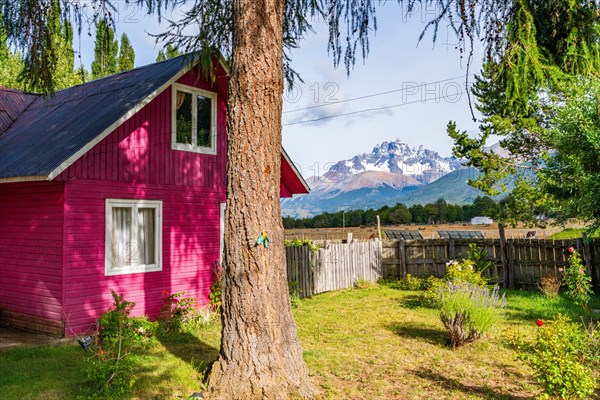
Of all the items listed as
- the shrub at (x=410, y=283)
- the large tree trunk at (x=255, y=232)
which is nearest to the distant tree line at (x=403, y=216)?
the shrub at (x=410, y=283)

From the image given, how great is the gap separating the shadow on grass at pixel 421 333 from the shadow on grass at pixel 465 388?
1653mm

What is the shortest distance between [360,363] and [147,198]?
5561mm

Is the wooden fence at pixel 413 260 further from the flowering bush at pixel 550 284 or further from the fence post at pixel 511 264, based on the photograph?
the flowering bush at pixel 550 284

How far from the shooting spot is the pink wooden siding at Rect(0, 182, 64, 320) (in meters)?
8.49

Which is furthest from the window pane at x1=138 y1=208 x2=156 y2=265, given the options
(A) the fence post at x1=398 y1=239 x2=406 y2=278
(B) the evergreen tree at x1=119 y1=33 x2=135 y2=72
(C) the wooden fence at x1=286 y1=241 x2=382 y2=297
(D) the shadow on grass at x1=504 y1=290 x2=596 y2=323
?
(B) the evergreen tree at x1=119 y1=33 x2=135 y2=72

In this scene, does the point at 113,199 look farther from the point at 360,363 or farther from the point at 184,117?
the point at 360,363

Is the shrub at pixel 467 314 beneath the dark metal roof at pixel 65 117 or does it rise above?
beneath

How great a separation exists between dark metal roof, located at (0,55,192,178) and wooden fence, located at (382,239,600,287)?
34.3 feet

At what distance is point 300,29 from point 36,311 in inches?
291

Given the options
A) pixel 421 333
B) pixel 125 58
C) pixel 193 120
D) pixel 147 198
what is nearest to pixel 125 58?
pixel 125 58

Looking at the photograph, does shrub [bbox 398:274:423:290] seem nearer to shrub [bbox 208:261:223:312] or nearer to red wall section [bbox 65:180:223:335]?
shrub [bbox 208:261:223:312]

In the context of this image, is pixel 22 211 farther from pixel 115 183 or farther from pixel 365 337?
pixel 365 337

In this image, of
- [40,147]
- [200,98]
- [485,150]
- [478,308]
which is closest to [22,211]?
[40,147]

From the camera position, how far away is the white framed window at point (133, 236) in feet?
29.6
